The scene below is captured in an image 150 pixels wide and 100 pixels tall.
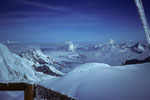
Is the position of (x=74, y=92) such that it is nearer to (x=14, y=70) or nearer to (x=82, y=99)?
(x=82, y=99)

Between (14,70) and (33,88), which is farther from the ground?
(33,88)

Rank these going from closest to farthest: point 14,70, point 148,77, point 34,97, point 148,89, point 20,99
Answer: point 148,89 → point 148,77 → point 34,97 → point 20,99 → point 14,70

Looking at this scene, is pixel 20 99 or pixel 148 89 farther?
pixel 20 99

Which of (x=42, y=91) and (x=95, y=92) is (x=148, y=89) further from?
(x=42, y=91)

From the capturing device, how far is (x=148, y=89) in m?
1.06

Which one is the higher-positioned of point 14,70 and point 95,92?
point 95,92

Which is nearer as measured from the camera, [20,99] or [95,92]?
[95,92]

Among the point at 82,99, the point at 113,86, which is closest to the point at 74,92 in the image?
the point at 82,99

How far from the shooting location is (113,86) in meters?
1.18

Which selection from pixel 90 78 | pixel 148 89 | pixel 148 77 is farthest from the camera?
pixel 90 78

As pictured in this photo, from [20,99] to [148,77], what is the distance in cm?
274

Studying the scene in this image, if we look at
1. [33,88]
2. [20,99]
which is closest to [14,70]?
[20,99]

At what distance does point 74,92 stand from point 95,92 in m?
0.21

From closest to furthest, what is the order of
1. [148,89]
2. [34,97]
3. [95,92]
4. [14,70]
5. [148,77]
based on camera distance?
1. [148,89]
2. [95,92]
3. [148,77]
4. [34,97]
5. [14,70]
